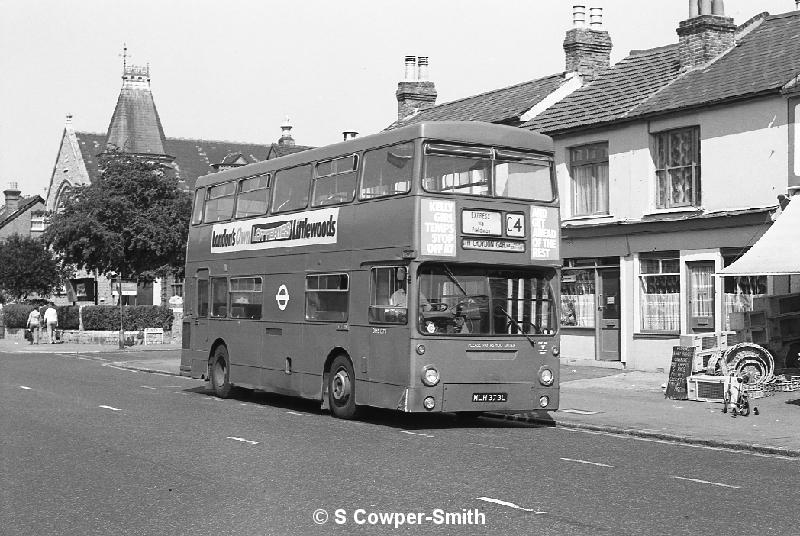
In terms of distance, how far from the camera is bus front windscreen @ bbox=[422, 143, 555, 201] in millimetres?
16609

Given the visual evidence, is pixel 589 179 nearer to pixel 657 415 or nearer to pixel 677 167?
pixel 677 167

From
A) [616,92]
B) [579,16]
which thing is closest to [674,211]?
[616,92]

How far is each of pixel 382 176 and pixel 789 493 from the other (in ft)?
27.5

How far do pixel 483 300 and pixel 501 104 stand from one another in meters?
18.8

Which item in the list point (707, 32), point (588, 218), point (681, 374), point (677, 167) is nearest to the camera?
point (681, 374)

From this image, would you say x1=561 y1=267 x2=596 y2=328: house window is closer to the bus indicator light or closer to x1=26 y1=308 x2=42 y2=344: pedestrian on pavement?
the bus indicator light

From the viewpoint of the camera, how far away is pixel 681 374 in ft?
69.1

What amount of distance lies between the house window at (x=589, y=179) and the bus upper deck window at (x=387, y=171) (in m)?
11.7

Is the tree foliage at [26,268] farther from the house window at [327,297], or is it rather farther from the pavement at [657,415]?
the house window at [327,297]

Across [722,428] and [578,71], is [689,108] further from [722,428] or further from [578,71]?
[722,428]

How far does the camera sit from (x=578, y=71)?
3325cm

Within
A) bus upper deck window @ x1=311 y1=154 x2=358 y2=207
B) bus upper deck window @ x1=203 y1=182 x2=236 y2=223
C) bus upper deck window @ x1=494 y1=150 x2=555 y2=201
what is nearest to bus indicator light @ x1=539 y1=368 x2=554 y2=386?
bus upper deck window @ x1=494 y1=150 x2=555 y2=201

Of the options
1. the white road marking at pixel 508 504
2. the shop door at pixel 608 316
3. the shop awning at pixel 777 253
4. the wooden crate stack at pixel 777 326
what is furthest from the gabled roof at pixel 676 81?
the white road marking at pixel 508 504

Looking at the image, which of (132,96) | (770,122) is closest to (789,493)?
(770,122)
